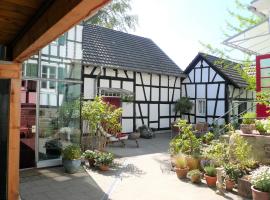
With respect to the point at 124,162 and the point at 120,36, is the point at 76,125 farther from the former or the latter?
the point at 120,36

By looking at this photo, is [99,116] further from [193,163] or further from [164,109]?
[164,109]

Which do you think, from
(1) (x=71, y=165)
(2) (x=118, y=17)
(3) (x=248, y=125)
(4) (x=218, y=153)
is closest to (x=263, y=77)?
(3) (x=248, y=125)

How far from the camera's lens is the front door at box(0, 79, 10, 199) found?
4277 mm

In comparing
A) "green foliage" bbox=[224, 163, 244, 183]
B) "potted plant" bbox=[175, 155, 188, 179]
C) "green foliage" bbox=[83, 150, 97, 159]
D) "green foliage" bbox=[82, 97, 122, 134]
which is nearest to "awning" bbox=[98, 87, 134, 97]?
"green foliage" bbox=[82, 97, 122, 134]

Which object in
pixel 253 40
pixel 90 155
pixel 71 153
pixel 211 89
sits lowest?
pixel 90 155

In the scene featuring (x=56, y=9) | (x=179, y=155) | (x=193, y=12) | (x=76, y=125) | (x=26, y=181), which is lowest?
(x=26, y=181)

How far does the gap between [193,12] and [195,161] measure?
203 inches

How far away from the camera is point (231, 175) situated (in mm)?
6602

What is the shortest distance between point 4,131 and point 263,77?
894cm

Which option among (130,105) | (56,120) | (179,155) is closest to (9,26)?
(56,120)

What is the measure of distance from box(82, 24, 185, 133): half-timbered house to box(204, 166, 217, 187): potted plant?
24.9ft

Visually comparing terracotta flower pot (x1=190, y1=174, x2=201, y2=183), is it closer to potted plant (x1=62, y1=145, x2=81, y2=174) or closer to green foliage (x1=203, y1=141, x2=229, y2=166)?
green foliage (x1=203, y1=141, x2=229, y2=166)

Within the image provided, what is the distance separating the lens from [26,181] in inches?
274

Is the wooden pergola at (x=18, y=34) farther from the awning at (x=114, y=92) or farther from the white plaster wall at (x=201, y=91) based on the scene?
the white plaster wall at (x=201, y=91)
